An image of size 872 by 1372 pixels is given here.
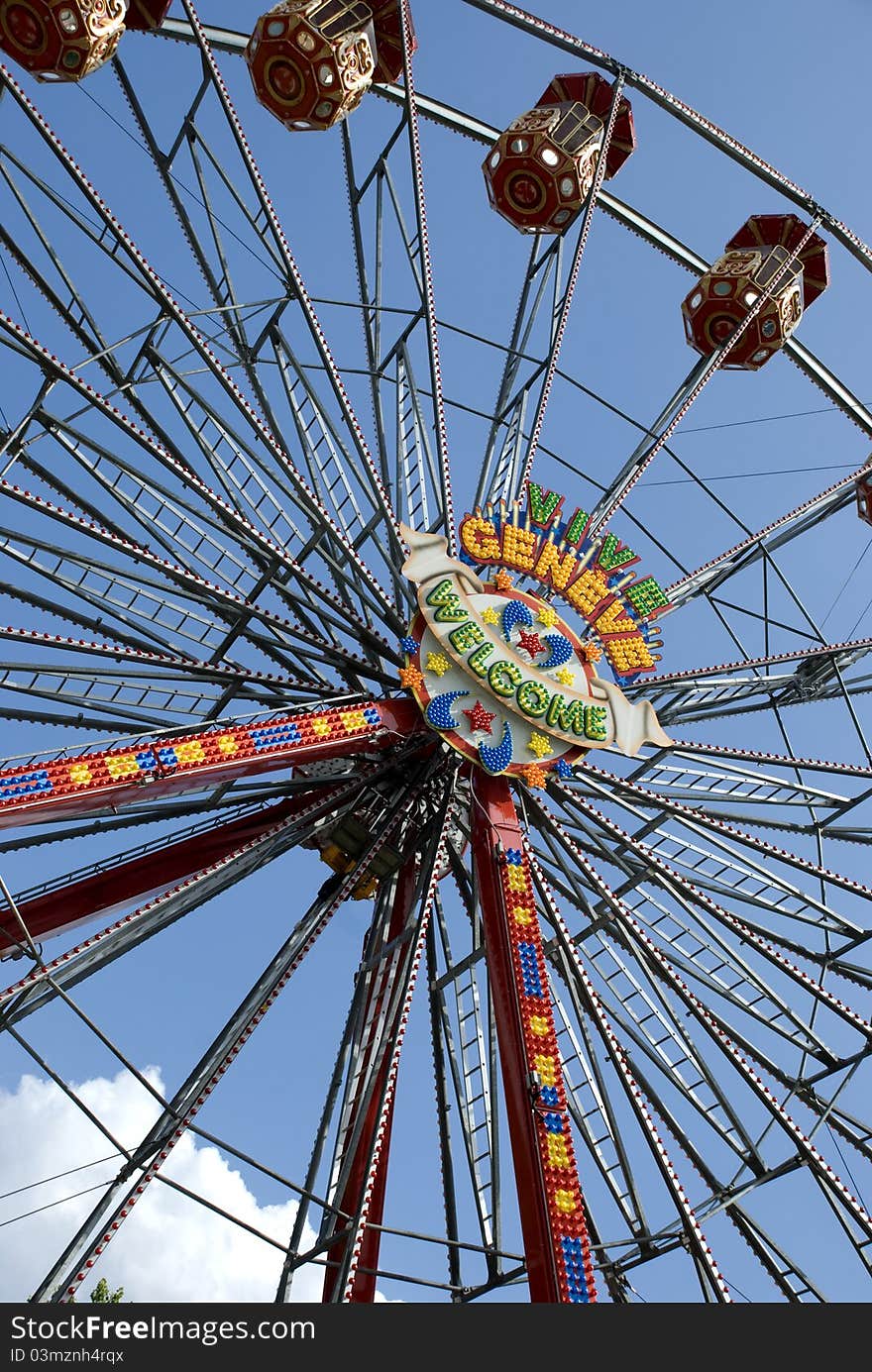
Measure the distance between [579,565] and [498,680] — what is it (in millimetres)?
1962

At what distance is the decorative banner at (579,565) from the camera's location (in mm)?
17328

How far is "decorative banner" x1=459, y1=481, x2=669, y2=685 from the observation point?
17328 mm

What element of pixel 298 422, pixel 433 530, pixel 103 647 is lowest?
pixel 103 647

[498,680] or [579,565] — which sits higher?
[579,565]

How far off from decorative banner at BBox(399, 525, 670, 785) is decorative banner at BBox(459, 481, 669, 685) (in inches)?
15.4

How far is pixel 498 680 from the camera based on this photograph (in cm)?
1653

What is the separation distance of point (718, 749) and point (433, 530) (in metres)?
3.84

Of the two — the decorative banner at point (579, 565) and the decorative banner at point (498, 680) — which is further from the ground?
the decorative banner at point (579, 565)

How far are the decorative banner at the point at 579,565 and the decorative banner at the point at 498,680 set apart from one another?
0.39 metres

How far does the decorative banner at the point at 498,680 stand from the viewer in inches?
643

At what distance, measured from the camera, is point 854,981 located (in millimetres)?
18641

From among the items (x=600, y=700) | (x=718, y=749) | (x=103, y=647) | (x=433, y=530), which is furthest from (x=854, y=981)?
(x=103, y=647)

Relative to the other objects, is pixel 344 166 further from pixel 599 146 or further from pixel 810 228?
pixel 810 228

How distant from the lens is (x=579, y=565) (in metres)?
17.8
